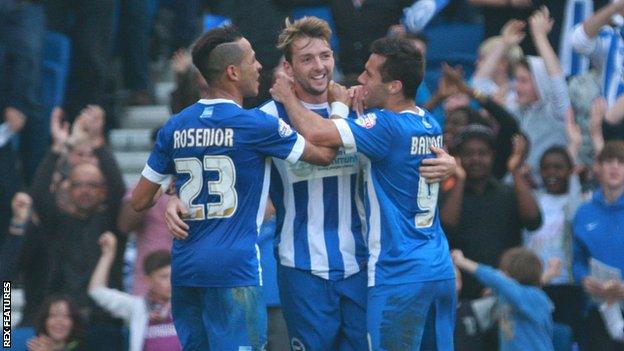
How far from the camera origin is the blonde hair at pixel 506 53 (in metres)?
14.4

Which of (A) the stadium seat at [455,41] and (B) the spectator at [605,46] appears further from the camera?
(A) the stadium seat at [455,41]

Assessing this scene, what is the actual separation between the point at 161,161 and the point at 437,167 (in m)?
1.51

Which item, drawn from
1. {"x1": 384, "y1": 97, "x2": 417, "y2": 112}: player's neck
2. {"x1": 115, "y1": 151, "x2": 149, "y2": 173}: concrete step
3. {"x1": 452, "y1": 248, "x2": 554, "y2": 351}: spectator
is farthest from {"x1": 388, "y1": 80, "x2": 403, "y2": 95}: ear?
{"x1": 115, "y1": 151, "x2": 149, "y2": 173}: concrete step

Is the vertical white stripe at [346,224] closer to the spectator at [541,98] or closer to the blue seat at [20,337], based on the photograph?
the blue seat at [20,337]

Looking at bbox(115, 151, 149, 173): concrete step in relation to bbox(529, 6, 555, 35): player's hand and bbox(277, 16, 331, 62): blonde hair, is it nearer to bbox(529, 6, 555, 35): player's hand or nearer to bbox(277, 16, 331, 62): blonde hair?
bbox(529, 6, 555, 35): player's hand

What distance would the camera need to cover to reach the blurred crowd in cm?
1205

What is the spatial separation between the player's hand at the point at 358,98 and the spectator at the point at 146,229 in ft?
7.84

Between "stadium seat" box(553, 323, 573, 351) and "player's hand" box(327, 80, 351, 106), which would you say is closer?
"player's hand" box(327, 80, 351, 106)

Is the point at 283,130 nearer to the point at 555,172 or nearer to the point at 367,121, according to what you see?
the point at 367,121

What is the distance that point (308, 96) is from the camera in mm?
10180

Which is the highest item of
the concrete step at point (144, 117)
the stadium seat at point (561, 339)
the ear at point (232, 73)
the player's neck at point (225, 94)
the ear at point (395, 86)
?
the concrete step at point (144, 117)

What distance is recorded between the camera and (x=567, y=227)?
12.8 meters

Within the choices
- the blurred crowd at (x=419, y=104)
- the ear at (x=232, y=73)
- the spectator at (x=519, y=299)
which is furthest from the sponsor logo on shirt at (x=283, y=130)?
the spectator at (x=519, y=299)

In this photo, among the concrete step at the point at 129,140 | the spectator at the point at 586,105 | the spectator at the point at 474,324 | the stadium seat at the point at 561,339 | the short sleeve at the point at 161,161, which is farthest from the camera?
the concrete step at the point at 129,140
